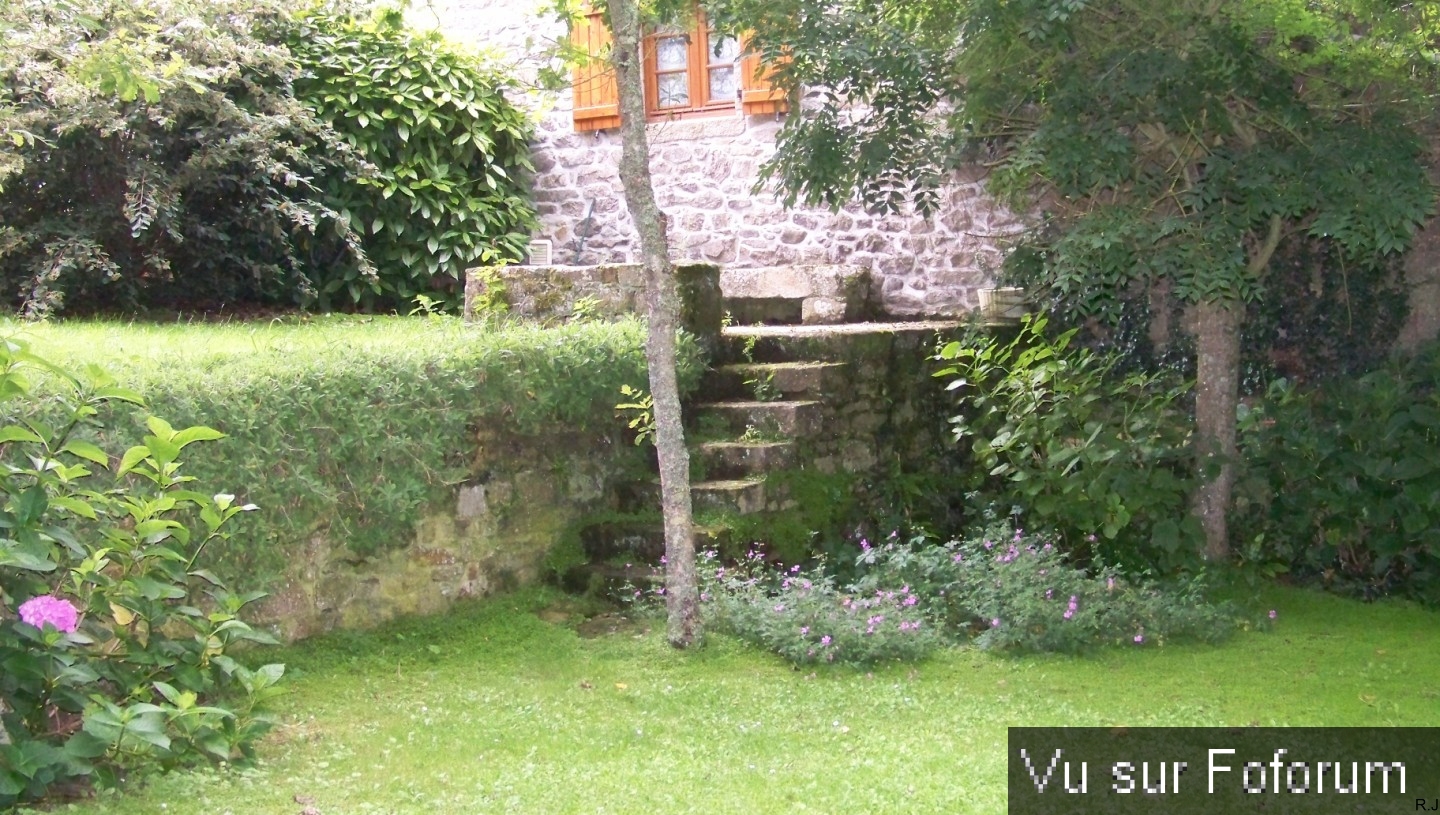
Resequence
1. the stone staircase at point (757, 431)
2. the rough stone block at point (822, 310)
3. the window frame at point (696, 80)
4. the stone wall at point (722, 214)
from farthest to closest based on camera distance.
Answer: the window frame at point (696, 80) → the stone wall at point (722, 214) → the rough stone block at point (822, 310) → the stone staircase at point (757, 431)

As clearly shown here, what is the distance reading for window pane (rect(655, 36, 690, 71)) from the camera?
10602mm

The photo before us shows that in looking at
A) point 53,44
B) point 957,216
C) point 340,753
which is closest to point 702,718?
point 340,753

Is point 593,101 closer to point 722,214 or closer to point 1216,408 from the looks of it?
point 722,214

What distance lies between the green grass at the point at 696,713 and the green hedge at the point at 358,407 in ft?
1.82

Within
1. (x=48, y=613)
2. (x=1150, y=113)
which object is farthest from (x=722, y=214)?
(x=48, y=613)

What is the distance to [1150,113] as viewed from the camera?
6.29 m

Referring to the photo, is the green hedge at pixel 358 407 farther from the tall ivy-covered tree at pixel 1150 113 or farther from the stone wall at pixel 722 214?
the stone wall at pixel 722 214

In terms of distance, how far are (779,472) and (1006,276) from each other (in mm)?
1634

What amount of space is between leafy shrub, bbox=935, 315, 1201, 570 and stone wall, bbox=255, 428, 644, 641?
6.89 ft

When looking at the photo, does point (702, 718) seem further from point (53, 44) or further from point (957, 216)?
point (53, 44)

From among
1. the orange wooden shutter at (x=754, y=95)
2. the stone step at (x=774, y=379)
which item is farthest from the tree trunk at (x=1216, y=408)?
the orange wooden shutter at (x=754, y=95)

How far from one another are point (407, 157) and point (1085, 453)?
6461 millimetres

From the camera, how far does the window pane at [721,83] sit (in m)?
10.5

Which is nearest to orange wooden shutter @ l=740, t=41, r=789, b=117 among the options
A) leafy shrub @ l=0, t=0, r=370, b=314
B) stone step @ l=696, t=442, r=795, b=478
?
leafy shrub @ l=0, t=0, r=370, b=314
